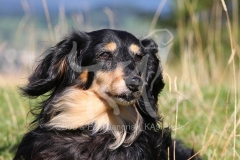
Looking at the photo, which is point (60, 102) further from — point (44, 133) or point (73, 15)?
point (73, 15)

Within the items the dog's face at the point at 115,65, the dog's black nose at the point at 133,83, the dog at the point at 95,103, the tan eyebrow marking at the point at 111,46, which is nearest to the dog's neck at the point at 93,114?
the dog at the point at 95,103

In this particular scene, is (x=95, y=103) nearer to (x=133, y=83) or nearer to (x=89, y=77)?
(x=89, y=77)

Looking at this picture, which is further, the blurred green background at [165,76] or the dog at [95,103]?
the blurred green background at [165,76]

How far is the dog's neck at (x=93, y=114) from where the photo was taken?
419 centimetres

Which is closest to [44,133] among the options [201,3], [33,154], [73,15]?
[33,154]

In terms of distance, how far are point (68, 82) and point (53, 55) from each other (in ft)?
0.89

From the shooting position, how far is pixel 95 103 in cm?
425

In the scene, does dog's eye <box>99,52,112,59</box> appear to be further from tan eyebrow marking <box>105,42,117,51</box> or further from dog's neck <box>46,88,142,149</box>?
dog's neck <box>46,88,142,149</box>

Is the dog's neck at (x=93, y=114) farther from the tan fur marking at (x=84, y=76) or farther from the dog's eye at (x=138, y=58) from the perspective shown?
the dog's eye at (x=138, y=58)

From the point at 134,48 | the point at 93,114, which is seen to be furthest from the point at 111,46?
the point at 93,114

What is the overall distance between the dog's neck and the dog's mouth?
129mm

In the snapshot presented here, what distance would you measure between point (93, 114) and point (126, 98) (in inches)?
15.4

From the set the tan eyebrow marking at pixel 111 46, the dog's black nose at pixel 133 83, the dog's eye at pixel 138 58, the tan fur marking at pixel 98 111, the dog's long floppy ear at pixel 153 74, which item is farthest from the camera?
the dog's long floppy ear at pixel 153 74

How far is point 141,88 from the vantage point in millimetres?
4078
